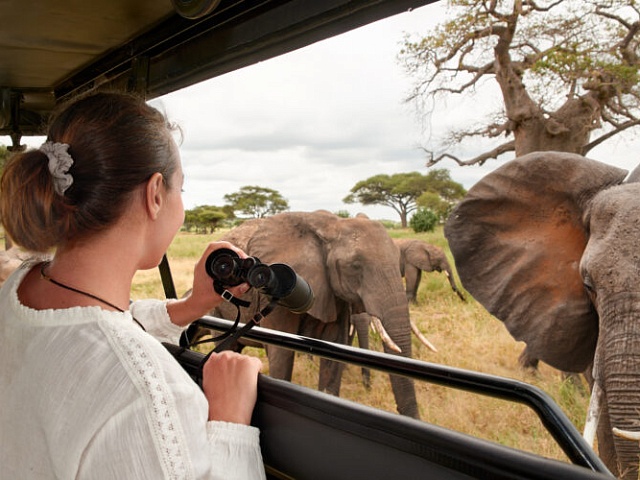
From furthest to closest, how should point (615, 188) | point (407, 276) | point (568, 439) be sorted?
point (407, 276) < point (615, 188) < point (568, 439)

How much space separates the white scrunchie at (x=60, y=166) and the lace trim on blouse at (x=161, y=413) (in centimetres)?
24

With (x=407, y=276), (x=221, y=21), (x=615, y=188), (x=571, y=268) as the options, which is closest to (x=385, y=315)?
(x=571, y=268)

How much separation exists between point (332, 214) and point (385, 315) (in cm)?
90

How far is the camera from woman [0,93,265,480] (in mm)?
551

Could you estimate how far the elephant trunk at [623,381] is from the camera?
161 cm

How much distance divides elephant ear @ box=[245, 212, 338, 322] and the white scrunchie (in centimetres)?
274

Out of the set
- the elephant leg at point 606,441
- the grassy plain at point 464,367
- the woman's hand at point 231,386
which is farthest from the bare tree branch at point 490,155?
the woman's hand at point 231,386

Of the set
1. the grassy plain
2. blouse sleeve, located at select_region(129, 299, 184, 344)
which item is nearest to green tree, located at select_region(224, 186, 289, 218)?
the grassy plain

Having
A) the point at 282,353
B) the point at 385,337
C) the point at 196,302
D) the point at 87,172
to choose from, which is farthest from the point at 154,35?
the point at 282,353

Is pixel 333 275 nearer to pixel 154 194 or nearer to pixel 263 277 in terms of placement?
pixel 263 277

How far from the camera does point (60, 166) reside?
692mm

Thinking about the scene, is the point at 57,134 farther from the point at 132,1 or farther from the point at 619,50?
the point at 619,50

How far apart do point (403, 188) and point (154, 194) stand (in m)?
6.31

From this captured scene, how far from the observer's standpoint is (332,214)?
3795 millimetres
